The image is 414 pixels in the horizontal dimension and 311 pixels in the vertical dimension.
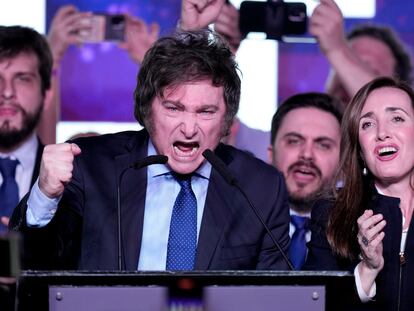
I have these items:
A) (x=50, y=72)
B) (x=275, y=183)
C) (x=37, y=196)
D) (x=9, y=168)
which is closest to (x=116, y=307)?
(x=37, y=196)

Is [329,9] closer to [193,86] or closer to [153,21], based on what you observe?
[153,21]

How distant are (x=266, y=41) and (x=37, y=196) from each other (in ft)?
6.76

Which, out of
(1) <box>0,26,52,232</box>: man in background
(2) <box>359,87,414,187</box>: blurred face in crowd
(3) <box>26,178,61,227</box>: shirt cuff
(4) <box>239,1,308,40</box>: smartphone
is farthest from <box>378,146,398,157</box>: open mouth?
(1) <box>0,26,52,232</box>: man in background

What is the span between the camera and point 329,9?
432 cm

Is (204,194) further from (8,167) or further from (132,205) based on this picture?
(8,167)

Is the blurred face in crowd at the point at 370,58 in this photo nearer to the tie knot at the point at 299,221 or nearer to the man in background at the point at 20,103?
the tie knot at the point at 299,221

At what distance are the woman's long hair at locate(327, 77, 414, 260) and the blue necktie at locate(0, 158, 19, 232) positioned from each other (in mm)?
1454

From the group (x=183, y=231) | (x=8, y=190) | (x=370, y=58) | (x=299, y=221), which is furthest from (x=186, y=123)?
(x=370, y=58)

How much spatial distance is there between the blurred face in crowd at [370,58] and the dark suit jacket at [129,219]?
159 cm

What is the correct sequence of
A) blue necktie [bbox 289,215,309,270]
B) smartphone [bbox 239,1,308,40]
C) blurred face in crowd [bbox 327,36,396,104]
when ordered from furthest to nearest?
blurred face in crowd [bbox 327,36,396,104], smartphone [bbox 239,1,308,40], blue necktie [bbox 289,215,309,270]

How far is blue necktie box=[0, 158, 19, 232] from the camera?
395cm

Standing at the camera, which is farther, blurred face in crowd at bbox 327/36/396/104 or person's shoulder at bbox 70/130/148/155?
blurred face in crowd at bbox 327/36/396/104

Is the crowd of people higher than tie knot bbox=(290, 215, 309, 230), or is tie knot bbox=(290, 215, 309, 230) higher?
the crowd of people

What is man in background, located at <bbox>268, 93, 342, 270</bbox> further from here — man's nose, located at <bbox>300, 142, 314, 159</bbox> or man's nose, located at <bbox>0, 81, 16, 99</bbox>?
man's nose, located at <bbox>0, 81, 16, 99</bbox>
